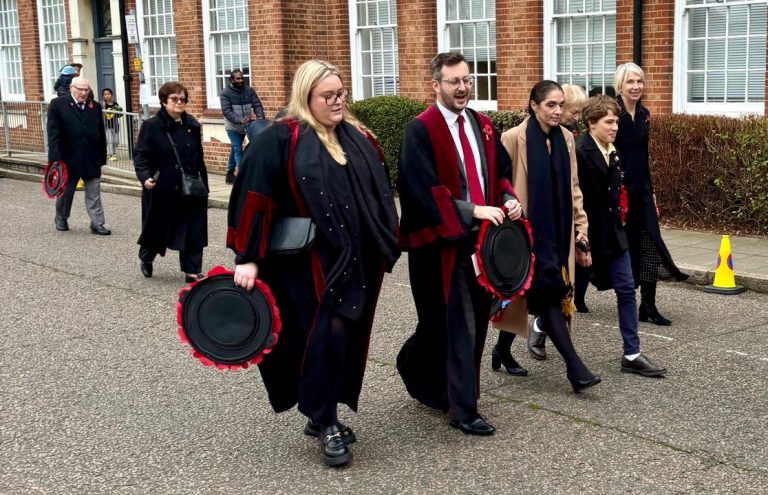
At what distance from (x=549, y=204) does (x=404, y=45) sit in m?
10.8

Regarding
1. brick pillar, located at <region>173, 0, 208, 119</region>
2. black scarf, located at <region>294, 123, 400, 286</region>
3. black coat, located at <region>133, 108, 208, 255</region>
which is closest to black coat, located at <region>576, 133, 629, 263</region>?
black scarf, located at <region>294, 123, 400, 286</region>

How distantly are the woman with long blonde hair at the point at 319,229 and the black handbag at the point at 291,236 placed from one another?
0.11 ft

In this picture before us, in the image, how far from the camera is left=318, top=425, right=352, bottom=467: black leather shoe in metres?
5.07

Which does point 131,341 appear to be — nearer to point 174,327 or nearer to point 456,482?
point 174,327

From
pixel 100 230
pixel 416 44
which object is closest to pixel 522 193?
pixel 100 230

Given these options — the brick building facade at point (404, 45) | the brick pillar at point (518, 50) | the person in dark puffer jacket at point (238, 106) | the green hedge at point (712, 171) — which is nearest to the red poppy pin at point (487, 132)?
the green hedge at point (712, 171)

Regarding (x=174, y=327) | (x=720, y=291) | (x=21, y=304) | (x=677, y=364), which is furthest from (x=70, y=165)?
(x=677, y=364)

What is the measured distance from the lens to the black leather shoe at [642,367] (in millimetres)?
6336

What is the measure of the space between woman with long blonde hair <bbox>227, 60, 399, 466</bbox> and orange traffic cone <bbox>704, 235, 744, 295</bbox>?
447 cm

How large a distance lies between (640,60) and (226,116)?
6867 millimetres

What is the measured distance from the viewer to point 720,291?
8.83m

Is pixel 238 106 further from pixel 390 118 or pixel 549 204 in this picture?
pixel 549 204

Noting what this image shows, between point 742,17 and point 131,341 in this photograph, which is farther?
point 742,17

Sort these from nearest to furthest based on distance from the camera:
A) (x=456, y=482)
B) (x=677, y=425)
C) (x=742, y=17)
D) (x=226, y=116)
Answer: (x=456, y=482) → (x=677, y=425) → (x=742, y=17) → (x=226, y=116)
